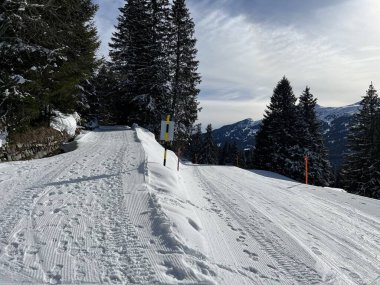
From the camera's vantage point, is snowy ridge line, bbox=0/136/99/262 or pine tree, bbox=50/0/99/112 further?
pine tree, bbox=50/0/99/112

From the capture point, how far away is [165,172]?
1008 cm

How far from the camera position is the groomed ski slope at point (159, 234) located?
4.43m

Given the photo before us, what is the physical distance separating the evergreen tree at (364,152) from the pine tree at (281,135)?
5.29 m

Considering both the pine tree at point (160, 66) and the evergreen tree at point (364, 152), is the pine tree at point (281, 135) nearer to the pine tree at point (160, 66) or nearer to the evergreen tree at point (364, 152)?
the evergreen tree at point (364, 152)

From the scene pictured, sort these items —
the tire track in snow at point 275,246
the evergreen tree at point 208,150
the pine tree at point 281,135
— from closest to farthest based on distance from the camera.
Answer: the tire track in snow at point 275,246, the pine tree at point 281,135, the evergreen tree at point 208,150

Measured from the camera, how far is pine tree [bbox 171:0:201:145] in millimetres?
30797

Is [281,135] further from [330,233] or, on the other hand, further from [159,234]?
[159,234]

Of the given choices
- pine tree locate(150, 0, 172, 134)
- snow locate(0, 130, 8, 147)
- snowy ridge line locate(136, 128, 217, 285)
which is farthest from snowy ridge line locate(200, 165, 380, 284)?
pine tree locate(150, 0, 172, 134)

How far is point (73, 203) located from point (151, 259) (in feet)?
9.42

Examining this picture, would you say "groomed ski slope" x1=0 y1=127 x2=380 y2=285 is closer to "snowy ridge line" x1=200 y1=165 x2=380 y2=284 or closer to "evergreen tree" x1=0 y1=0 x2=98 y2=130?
"snowy ridge line" x1=200 y1=165 x2=380 y2=284

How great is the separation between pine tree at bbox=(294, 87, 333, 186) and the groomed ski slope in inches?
1022

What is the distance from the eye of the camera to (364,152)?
33.2 meters

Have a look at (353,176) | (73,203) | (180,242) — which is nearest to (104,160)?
(73,203)

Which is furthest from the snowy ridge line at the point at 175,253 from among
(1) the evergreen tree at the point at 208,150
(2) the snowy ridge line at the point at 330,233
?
(1) the evergreen tree at the point at 208,150
